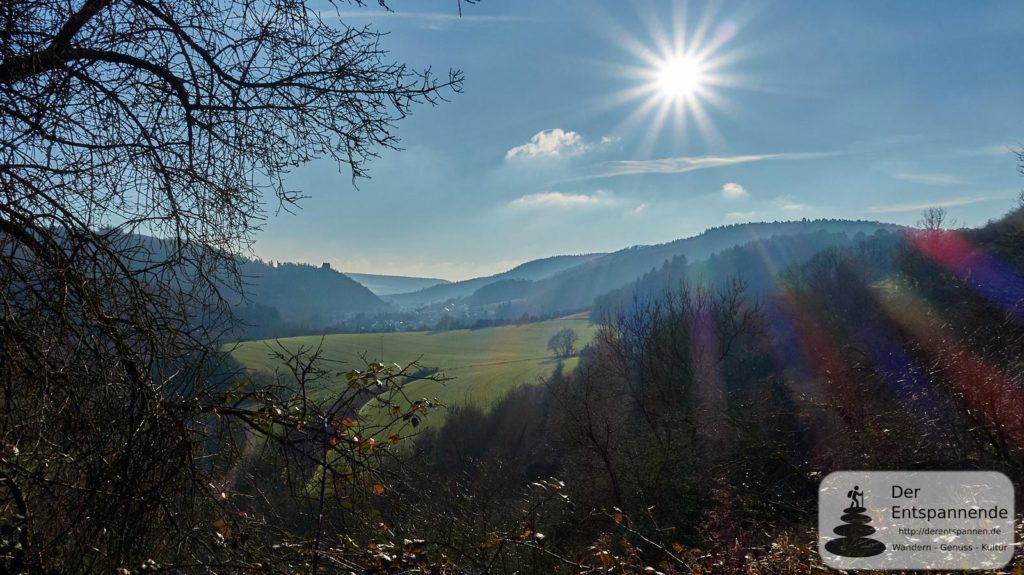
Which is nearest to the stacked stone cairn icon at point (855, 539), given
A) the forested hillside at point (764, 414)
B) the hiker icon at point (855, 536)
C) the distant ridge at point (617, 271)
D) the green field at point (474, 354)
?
the hiker icon at point (855, 536)

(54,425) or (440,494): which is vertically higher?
(54,425)

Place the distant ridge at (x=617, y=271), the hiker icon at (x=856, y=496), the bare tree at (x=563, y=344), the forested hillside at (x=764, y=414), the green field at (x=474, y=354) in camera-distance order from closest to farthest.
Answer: the green field at (x=474, y=354) < the hiker icon at (x=856, y=496) < the forested hillside at (x=764, y=414) < the bare tree at (x=563, y=344) < the distant ridge at (x=617, y=271)

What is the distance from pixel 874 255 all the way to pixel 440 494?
56017mm

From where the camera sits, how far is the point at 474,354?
63.3 meters

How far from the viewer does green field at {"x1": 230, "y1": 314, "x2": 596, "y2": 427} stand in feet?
10.9

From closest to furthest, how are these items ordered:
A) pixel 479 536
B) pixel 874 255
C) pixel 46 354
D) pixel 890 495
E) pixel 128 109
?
1. pixel 46 354
2. pixel 128 109
3. pixel 479 536
4. pixel 890 495
5. pixel 874 255

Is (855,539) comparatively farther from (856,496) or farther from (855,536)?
(856,496)

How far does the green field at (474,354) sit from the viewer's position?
333 centimetres

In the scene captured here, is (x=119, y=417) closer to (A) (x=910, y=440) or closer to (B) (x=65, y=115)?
(B) (x=65, y=115)

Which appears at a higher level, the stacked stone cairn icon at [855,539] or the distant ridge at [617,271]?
the distant ridge at [617,271]

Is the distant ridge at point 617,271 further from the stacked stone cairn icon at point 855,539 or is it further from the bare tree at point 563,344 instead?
the stacked stone cairn icon at point 855,539

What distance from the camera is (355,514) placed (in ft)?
9.46

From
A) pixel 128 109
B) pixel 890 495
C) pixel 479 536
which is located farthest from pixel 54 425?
pixel 890 495

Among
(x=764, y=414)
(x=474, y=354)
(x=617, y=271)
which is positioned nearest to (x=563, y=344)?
(x=474, y=354)
